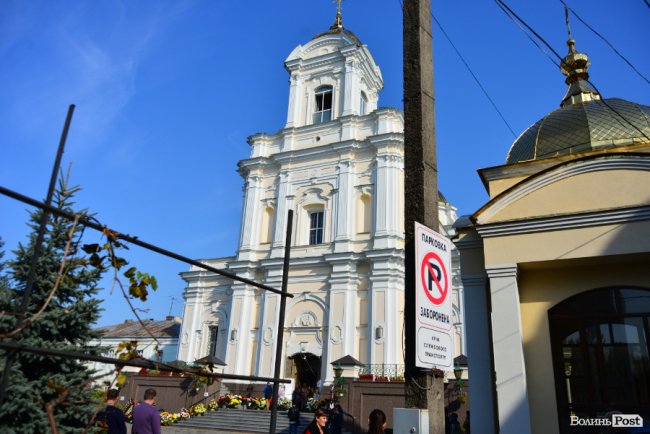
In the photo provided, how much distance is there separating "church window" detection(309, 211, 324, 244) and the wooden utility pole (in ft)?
76.9

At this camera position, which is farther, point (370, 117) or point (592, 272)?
point (370, 117)

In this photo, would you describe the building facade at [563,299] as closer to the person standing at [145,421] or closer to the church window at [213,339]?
the person standing at [145,421]

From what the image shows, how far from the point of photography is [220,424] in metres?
20.0

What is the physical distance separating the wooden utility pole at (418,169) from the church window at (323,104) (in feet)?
86.1

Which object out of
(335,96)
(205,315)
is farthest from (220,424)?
(335,96)

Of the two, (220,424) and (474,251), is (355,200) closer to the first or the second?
(220,424)

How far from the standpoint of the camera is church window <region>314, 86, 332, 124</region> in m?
31.1

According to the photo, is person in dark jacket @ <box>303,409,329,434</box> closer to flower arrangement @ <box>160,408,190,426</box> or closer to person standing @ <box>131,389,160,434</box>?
person standing @ <box>131,389,160,434</box>

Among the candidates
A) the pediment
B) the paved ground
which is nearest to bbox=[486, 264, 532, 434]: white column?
the pediment

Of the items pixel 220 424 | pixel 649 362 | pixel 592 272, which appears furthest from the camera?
pixel 220 424

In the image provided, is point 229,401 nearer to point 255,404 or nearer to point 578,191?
point 255,404

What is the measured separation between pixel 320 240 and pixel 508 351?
66.8ft

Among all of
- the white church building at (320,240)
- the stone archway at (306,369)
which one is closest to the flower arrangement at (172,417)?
the white church building at (320,240)

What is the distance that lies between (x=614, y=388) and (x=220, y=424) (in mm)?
15665
